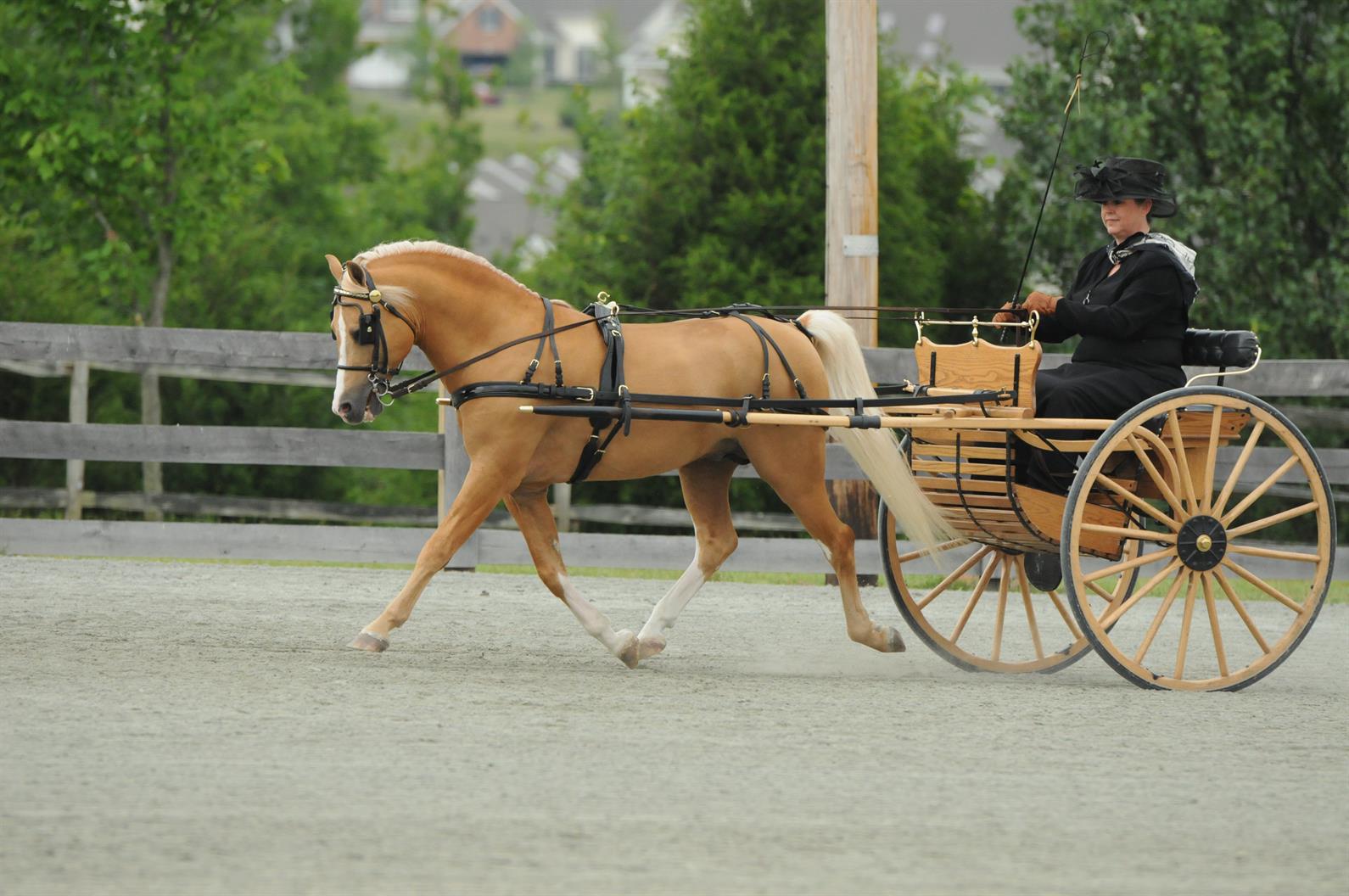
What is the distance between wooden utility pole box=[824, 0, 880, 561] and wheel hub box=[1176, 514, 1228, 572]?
11.6ft

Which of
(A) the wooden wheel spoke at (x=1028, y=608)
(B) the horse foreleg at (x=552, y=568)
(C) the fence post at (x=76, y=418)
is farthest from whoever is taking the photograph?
(C) the fence post at (x=76, y=418)

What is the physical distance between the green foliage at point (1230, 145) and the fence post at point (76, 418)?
21.7 feet

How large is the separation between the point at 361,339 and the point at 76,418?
4738 millimetres

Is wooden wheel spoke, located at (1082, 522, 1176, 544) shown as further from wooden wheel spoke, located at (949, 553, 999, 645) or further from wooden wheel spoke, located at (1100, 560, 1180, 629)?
wooden wheel spoke, located at (949, 553, 999, 645)

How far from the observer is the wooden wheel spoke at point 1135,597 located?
21.6ft

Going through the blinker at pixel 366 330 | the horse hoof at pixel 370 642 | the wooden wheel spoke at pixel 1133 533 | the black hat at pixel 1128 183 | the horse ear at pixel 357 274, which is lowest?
the horse hoof at pixel 370 642

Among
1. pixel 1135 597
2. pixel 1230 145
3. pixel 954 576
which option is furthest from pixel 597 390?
pixel 1230 145

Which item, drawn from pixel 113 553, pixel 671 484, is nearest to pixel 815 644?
pixel 113 553

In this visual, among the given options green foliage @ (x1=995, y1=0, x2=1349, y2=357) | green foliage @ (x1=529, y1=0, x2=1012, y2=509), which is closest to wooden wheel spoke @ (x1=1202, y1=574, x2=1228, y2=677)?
green foliage @ (x1=529, y1=0, x2=1012, y2=509)

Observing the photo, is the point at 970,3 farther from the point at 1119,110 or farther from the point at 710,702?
the point at 710,702

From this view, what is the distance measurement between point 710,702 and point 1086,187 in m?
2.50

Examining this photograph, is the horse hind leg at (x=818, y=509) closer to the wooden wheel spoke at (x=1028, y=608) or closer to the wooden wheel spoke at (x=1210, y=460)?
the wooden wheel spoke at (x=1028, y=608)

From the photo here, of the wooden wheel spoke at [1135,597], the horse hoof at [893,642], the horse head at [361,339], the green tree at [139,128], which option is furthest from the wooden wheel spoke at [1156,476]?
the green tree at [139,128]

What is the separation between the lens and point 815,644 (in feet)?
26.6
